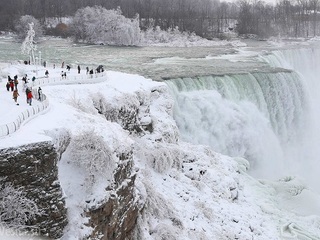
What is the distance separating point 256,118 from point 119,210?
20.6 metres

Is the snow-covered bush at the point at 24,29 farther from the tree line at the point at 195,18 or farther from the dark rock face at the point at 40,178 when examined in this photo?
the dark rock face at the point at 40,178

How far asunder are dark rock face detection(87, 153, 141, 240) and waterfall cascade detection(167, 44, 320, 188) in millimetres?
12950

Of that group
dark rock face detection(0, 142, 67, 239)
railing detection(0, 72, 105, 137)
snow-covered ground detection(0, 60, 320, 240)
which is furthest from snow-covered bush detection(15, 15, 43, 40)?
dark rock face detection(0, 142, 67, 239)

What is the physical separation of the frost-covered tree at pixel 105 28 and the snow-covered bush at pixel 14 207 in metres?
63.8

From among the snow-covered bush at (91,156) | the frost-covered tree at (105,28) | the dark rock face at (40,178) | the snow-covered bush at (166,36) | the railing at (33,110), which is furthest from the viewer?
the snow-covered bush at (166,36)

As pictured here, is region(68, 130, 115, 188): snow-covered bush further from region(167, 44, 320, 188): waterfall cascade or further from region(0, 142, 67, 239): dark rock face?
region(167, 44, 320, 188): waterfall cascade

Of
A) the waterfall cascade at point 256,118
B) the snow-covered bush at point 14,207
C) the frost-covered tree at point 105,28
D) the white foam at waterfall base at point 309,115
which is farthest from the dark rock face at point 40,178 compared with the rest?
the frost-covered tree at point 105,28

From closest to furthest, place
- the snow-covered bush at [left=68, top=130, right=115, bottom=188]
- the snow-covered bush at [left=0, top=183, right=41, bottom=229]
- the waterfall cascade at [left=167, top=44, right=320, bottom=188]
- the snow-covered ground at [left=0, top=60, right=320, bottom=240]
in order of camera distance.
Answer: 1. the snow-covered bush at [left=0, top=183, right=41, bottom=229]
2. the snow-covered bush at [left=68, top=130, right=115, bottom=188]
3. the snow-covered ground at [left=0, top=60, right=320, bottom=240]
4. the waterfall cascade at [left=167, top=44, right=320, bottom=188]

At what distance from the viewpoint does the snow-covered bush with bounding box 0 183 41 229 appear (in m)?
10.8

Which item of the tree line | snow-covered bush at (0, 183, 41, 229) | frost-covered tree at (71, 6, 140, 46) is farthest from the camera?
the tree line

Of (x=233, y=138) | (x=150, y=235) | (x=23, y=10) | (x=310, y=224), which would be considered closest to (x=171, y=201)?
(x=150, y=235)

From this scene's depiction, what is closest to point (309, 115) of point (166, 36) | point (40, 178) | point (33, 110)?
point (33, 110)

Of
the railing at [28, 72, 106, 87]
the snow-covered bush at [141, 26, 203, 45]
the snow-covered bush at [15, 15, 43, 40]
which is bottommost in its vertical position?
the railing at [28, 72, 106, 87]

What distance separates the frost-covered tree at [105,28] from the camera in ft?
240
